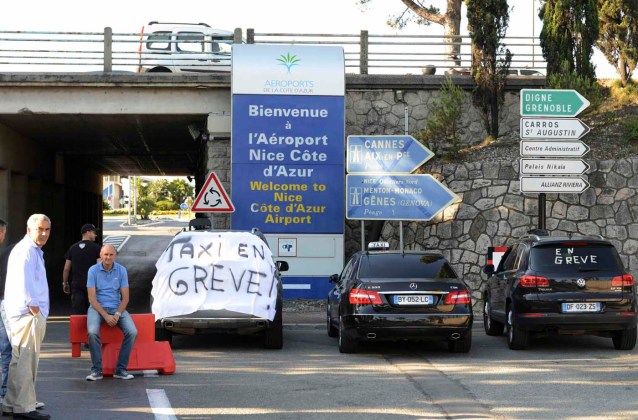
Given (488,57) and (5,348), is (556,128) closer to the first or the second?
(488,57)

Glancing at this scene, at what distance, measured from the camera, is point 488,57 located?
2252cm

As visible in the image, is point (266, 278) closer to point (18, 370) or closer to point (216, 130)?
point (18, 370)

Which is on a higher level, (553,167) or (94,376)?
(553,167)

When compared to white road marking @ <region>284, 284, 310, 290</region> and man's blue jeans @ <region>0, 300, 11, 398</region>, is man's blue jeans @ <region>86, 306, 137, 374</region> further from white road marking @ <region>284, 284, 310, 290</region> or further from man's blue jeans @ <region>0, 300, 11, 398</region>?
white road marking @ <region>284, 284, 310, 290</region>

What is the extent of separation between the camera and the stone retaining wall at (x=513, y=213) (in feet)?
64.1

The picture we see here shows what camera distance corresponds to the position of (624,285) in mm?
13023

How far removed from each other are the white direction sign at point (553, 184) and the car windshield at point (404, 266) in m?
5.00

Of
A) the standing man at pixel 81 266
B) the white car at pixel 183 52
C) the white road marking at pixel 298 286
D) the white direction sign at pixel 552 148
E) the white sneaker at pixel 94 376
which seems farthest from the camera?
the white car at pixel 183 52

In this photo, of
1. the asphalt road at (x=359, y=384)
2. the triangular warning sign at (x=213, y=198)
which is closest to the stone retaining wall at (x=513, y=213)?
the triangular warning sign at (x=213, y=198)

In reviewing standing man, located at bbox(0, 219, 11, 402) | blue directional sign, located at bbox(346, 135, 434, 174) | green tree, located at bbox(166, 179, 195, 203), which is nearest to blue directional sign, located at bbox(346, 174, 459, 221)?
blue directional sign, located at bbox(346, 135, 434, 174)

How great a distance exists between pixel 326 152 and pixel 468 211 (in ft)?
10.5

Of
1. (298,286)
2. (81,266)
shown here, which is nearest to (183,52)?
(298,286)

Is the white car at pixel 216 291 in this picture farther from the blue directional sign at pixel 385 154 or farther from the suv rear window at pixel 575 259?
the blue directional sign at pixel 385 154

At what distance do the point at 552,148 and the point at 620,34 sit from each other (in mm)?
7516
